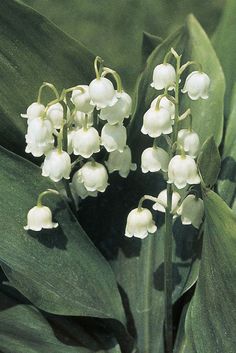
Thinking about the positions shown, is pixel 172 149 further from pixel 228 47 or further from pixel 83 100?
pixel 228 47

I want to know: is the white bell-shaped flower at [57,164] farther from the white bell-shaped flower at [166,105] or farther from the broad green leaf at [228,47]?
the broad green leaf at [228,47]

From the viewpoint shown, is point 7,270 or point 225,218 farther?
point 7,270

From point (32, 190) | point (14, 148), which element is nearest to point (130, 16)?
point (14, 148)

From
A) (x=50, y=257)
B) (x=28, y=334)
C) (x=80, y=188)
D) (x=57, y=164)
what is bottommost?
(x=28, y=334)

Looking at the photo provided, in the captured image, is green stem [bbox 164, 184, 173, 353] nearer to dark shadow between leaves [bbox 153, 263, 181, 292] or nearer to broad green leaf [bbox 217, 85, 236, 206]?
dark shadow between leaves [bbox 153, 263, 181, 292]

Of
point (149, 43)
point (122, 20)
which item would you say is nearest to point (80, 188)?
point (149, 43)

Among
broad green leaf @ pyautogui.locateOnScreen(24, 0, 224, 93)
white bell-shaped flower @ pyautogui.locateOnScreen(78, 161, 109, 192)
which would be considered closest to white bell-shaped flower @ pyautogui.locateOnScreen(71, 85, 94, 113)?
white bell-shaped flower @ pyautogui.locateOnScreen(78, 161, 109, 192)

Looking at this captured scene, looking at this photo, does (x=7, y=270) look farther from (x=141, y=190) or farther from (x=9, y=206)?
(x=141, y=190)
